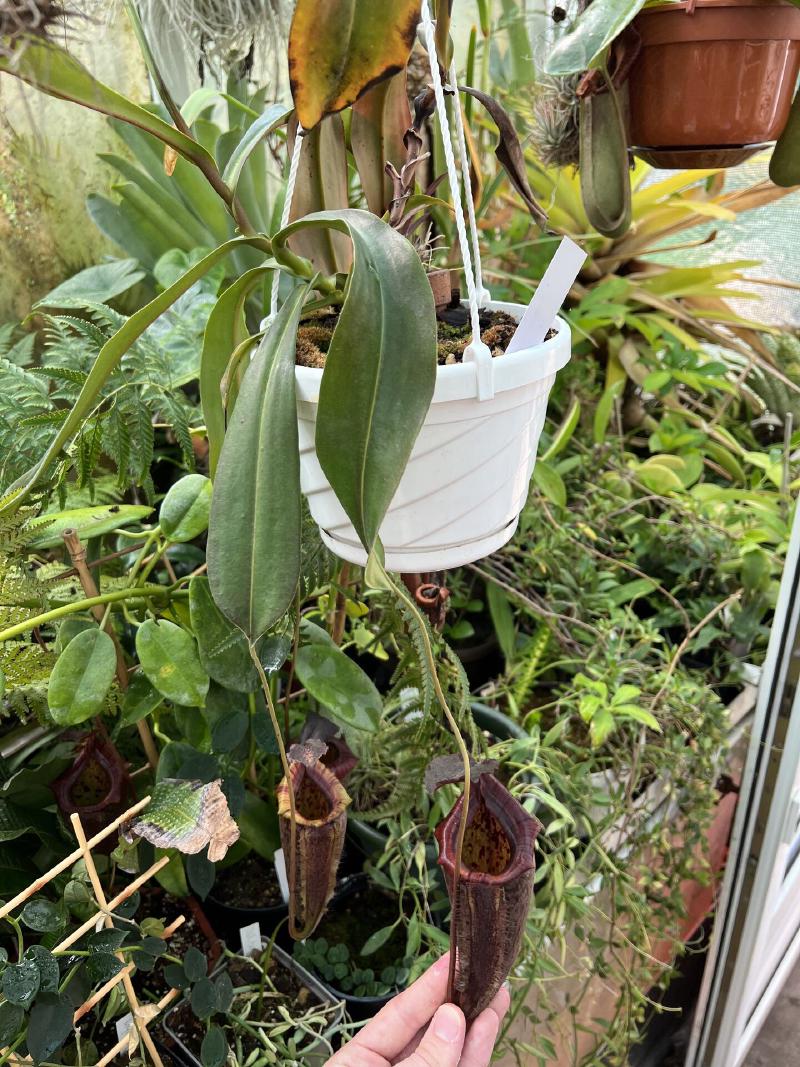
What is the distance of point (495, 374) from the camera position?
0.44 metres

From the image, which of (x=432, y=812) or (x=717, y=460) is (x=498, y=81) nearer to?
(x=717, y=460)

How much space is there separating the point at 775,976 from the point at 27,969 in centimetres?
144

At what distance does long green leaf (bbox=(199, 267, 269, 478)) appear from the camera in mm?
471

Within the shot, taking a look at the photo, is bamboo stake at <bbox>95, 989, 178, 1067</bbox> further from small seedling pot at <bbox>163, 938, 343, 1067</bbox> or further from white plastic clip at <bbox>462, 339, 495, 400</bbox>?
white plastic clip at <bbox>462, 339, 495, 400</bbox>

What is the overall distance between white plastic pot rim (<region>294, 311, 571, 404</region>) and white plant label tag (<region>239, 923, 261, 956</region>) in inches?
23.4

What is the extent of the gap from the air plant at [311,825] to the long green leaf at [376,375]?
23 centimetres

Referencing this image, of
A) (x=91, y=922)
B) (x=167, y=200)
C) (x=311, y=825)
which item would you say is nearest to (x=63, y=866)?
(x=91, y=922)

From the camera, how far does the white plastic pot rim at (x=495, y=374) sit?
429mm

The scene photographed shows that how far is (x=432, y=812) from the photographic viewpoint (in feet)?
2.69

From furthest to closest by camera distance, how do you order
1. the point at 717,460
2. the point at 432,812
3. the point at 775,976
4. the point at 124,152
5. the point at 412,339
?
the point at 717,460, the point at 775,976, the point at 124,152, the point at 432,812, the point at 412,339

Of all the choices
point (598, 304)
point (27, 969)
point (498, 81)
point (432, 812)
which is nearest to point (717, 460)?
point (598, 304)

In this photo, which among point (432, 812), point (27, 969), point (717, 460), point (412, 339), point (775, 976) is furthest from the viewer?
point (717, 460)

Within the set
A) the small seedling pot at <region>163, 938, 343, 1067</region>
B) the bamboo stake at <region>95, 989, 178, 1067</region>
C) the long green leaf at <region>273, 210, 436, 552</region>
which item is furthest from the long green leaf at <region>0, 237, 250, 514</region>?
the small seedling pot at <region>163, 938, 343, 1067</region>

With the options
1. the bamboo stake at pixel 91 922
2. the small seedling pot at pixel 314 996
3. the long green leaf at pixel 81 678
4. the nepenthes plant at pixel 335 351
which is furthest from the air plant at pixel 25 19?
the small seedling pot at pixel 314 996
